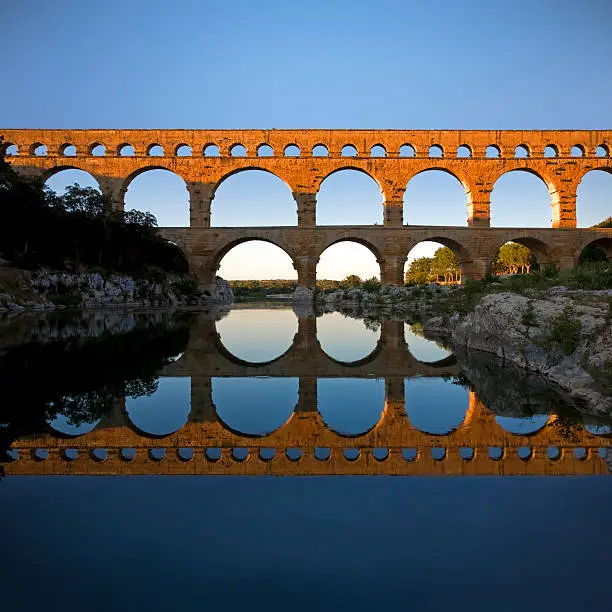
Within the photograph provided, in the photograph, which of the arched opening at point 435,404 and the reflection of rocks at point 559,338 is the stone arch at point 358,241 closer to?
the reflection of rocks at point 559,338

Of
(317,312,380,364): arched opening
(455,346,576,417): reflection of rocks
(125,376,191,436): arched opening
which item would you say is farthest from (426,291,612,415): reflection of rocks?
(125,376,191,436): arched opening

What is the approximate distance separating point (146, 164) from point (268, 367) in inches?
1099

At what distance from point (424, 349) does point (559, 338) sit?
10.4 feet

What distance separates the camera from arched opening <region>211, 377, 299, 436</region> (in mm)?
3822

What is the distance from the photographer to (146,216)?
29.3 meters

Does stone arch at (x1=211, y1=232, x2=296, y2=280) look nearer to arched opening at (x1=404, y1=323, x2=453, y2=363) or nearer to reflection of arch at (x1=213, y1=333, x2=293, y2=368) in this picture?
arched opening at (x1=404, y1=323, x2=453, y2=363)

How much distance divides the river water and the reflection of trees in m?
0.04

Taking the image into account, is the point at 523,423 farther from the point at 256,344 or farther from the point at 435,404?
the point at 256,344

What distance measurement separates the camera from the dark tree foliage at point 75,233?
68.4 ft

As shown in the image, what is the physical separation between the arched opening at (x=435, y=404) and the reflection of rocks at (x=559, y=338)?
114 centimetres

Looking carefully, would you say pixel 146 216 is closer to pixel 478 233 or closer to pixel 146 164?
pixel 146 164

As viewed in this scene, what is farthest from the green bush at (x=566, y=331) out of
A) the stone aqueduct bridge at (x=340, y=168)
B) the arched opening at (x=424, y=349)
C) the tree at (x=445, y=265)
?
the tree at (x=445, y=265)

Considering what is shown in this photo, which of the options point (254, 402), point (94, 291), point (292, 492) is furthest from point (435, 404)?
point (94, 291)

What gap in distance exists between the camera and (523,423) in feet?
12.3
